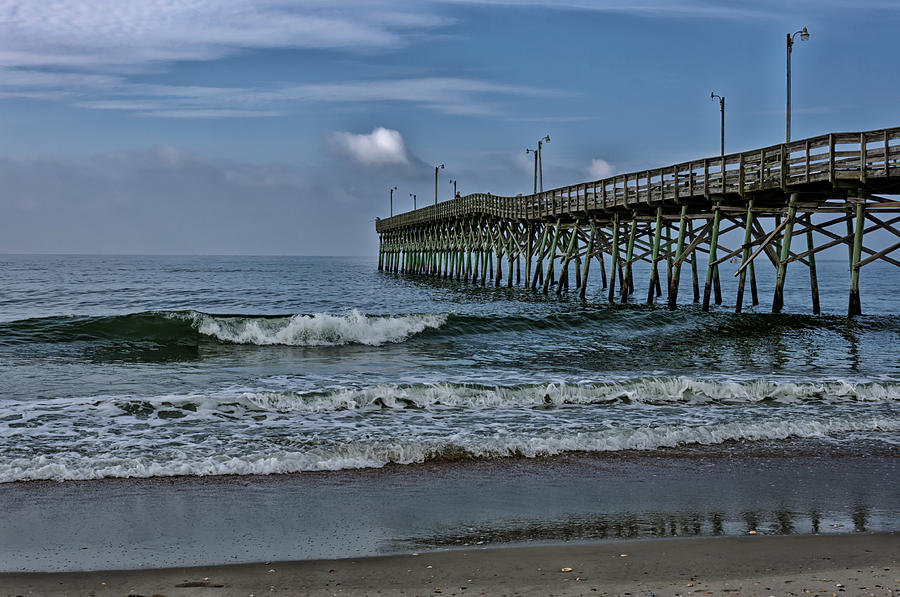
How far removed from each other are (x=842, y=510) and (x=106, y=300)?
3620cm

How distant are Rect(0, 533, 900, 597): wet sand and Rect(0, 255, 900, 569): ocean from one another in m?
0.28

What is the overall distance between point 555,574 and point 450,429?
4.47 m

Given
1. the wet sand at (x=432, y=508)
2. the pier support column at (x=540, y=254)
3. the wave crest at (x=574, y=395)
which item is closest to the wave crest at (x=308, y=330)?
the wave crest at (x=574, y=395)

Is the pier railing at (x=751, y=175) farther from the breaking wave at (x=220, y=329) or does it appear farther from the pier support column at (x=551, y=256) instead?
the breaking wave at (x=220, y=329)

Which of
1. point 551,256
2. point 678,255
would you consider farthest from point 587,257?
point 678,255

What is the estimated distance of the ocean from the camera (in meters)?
5.85

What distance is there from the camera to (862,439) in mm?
8391

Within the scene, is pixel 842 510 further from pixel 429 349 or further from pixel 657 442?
pixel 429 349

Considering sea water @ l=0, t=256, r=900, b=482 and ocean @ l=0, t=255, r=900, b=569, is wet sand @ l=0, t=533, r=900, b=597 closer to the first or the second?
ocean @ l=0, t=255, r=900, b=569

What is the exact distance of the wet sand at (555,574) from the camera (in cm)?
430

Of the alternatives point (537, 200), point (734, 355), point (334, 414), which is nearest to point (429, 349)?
point (734, 355)

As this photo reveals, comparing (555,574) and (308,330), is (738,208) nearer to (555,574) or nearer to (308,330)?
(308,330)

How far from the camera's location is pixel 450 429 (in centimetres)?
897

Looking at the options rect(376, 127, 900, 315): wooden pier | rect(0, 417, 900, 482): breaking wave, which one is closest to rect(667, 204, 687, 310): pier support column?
rect(376, 127, 900, 315): wooden pier
